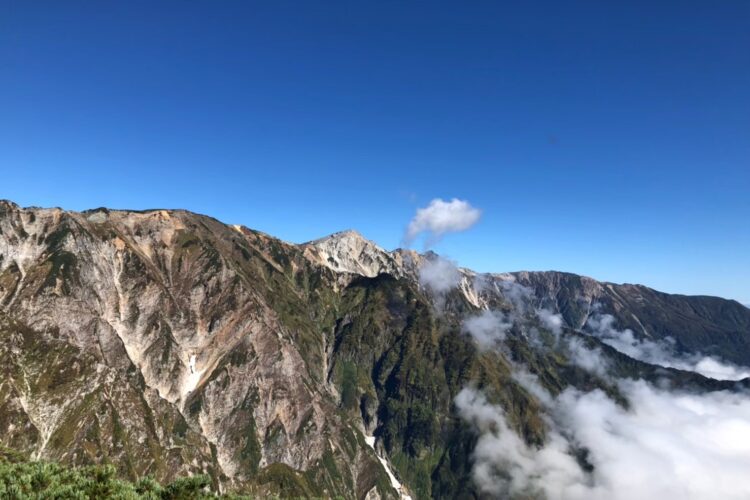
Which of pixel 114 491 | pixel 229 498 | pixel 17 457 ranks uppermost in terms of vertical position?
pixel 114 491

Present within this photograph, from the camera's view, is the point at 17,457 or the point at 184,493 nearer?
the point at 184,493

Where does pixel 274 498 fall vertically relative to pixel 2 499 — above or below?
below

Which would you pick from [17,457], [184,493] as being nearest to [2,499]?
[184,493]

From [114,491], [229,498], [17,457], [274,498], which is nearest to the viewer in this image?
[114,491]

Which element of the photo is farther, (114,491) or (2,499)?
(114,491)

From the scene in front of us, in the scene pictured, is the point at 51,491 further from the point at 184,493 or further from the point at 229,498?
the point at 229,498

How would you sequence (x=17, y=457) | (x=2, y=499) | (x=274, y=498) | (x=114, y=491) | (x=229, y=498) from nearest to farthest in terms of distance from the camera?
(x=2, y=499)
(x=114, y=491)
(x=229, y=498)
(x=274, y=498)
(x=17, y=457)

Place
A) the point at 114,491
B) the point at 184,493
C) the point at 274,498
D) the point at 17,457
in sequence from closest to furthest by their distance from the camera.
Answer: the point at 114,491 → the point at 184,493 → the point at 274,498 → the point at 17,457

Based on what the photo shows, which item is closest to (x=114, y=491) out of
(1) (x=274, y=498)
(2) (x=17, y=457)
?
(1) (x=274, y=498)

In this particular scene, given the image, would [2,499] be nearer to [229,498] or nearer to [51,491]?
[51,491]

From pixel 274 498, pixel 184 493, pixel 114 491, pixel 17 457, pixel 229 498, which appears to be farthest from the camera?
pixel 17 457
